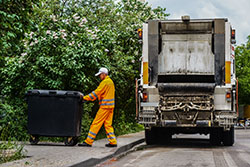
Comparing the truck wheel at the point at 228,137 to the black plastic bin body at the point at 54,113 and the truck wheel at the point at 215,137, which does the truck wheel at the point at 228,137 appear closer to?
the truck wheel at the point at 215,137

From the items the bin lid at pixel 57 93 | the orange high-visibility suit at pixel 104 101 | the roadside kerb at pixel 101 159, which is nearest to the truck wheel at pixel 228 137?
the roadside kerb at pixel 101 159

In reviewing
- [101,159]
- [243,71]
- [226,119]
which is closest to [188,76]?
[226,119]

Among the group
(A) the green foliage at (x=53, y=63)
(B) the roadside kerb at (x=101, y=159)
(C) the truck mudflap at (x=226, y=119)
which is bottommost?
(B) the roadside kerb at (x=101, y=159)

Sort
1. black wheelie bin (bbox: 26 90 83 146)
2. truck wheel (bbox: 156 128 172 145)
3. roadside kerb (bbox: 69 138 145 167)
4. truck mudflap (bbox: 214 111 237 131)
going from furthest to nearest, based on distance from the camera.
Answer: truck wheel (bbox: 156 128 172 145) < truck mudflap (bbox: 214 111 237 131) < black wheelie bin (bbox: 26 90 83 146) < roadside kerb (bbox: 69 138 145 167)

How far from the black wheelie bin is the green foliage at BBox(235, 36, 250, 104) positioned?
108 feet

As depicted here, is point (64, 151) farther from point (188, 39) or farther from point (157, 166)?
point (188, 39)

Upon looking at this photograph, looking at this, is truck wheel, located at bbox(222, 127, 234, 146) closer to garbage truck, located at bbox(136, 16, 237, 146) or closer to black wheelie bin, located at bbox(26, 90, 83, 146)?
garbage truck, located at bbox(136, 16, 237, 146)

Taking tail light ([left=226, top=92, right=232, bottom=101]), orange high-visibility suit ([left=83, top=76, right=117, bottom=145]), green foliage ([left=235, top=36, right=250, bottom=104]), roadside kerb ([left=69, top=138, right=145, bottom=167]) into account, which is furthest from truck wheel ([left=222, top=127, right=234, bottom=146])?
green foliage ([left=235, top=36, right=250, bottom=104])

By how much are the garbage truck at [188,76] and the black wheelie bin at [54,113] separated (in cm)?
183

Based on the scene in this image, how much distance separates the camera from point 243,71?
42406 millimetres

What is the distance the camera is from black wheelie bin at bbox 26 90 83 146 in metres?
9.50

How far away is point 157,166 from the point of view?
7438mm

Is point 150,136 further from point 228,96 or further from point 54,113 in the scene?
point 54,113

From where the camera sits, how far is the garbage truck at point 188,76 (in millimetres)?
Answer: 10602
